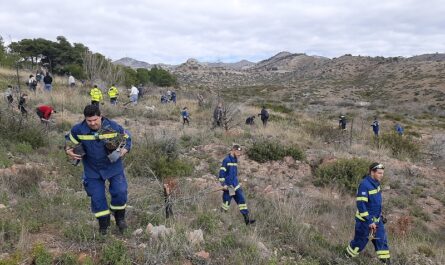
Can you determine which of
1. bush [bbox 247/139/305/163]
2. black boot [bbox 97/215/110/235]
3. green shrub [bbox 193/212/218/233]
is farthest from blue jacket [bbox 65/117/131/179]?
bush [bbox 247/139/305/163]

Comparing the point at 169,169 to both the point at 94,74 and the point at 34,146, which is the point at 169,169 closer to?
the point at 34,146

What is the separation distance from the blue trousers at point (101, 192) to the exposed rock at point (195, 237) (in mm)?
939

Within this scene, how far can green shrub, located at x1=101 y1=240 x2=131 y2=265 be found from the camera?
173 inches

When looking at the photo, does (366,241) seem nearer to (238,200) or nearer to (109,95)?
(238,200)

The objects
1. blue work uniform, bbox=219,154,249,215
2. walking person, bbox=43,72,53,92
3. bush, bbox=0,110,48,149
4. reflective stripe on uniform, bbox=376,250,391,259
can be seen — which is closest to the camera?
reflective stripe on uniform, bbox=376,250,391,259

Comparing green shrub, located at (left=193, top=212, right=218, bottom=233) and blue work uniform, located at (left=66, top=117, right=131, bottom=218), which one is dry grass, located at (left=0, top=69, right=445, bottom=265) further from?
blue work uniform, located at (left=66, top=117, right=131, bottom=218)

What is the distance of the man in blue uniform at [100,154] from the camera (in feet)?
15.6

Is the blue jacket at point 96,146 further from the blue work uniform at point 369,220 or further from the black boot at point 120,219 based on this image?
the blue work uniform at point 369,220

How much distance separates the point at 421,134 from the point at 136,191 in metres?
22.6

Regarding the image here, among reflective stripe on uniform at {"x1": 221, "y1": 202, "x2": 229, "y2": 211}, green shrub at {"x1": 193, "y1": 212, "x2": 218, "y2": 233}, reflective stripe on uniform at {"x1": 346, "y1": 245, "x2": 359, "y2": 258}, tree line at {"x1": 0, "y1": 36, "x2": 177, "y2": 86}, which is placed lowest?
reflective stripe on uniform at {"x1": 346, "y1": 245, "x2": 359, "y2": 258}

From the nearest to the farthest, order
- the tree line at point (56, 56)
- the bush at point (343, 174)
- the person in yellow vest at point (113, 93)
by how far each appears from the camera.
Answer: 1. the bush at point (343, 174)
2. the person in yellow vest at point (113, 93)
3. the tree line at point (56, 56)

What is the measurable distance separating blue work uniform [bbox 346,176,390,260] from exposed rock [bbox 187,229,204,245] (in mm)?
2243

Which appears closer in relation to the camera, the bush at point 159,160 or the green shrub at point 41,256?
the green shrub at point 41,256

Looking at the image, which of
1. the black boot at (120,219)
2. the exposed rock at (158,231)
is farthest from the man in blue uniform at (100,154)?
the exposed rock at (158,231)
